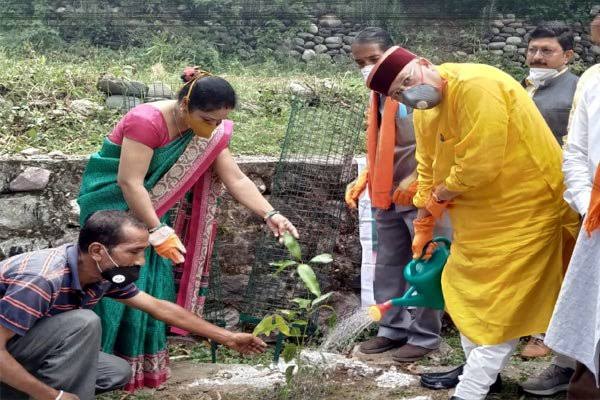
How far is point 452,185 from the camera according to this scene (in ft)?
12.0

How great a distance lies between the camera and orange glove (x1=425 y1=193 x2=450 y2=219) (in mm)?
3838

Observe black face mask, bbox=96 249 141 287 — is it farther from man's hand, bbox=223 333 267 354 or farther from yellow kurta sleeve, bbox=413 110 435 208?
yellow kurta sleeve, bbox=413 110 435 208

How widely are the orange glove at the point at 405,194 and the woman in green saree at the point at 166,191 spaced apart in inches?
23.1

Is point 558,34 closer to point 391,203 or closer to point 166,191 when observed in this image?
point 391,203

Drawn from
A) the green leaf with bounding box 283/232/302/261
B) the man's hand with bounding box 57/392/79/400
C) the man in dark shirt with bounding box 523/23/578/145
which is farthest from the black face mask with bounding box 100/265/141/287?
the man in dark shirt with bounding box 523/23/578/145

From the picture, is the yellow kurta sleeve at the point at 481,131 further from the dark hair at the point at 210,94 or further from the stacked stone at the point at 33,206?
the stacked stone at the point at 33,206

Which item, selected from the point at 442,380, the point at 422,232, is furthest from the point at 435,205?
the point at 442,380

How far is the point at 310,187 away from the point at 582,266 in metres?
2.27

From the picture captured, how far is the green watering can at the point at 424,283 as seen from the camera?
400 centimetres

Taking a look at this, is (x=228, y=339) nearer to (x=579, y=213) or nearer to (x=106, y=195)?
(x=106, y=195)

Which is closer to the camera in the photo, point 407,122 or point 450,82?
point 450,82

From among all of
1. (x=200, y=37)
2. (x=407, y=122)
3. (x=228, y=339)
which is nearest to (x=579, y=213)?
(x=407, y=122)

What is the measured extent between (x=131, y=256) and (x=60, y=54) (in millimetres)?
4515

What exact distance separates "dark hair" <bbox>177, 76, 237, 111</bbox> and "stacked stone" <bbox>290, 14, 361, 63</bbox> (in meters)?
4.27
